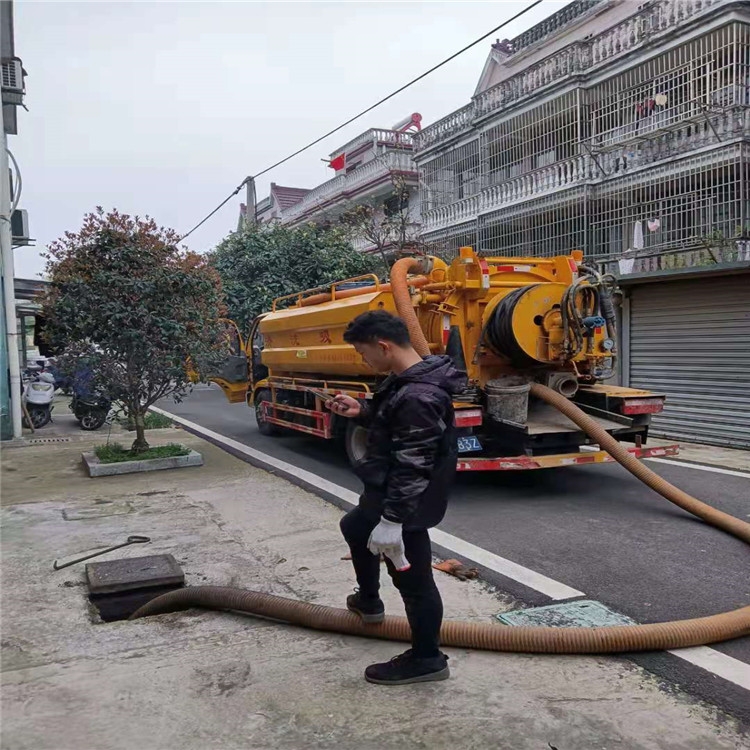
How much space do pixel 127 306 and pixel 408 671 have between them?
6.70 meters

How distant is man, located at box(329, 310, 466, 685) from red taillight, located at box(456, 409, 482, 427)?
11.3ft

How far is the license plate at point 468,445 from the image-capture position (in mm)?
6750

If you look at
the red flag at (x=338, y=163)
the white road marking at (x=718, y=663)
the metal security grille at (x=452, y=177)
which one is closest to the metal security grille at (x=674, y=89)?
the metal security grille at (x=452, y=177)

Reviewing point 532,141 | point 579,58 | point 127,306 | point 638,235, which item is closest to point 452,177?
point 532,141

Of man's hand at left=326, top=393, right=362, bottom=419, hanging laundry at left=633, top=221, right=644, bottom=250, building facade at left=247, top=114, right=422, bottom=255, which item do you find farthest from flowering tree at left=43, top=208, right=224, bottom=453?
building facade at left=247, top=114, right=422, bottom=255

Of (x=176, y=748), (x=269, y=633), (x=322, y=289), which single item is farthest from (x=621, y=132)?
(x=176, y=748)

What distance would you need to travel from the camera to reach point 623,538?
5.55 meters

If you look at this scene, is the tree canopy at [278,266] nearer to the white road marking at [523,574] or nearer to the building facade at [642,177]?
the building facade at [642,177]

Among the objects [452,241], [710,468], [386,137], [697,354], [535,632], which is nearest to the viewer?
[535,632]

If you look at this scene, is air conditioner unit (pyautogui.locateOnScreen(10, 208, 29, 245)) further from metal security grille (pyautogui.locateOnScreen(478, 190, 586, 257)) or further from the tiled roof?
the tiled roof

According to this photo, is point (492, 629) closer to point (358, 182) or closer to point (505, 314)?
point (505, 314)

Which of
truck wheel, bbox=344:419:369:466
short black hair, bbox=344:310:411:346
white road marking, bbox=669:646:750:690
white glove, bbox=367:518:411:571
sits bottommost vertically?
white road marking, bbox=669:646:750:690

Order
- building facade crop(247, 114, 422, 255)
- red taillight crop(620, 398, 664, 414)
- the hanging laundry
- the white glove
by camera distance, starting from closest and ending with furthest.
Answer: the white glove
red taillight crop(620, 398, 664, 414)
the hanging laundry
building facade crop(247, 114, 422, 255)

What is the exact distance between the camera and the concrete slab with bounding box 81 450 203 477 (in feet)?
28.3
